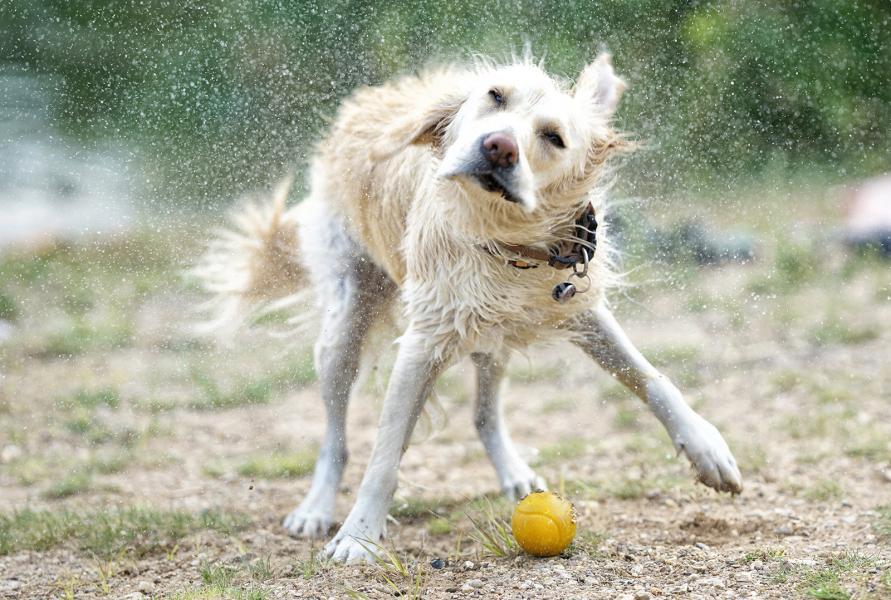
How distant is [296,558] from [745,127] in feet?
19.2

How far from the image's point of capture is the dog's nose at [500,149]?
9.87 feet

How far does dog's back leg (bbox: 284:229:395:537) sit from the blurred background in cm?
30

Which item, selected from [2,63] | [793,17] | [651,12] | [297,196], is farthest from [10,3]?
[793,17]

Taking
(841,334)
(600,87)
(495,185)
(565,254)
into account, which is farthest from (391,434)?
(841,334)

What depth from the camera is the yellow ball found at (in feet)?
11.1

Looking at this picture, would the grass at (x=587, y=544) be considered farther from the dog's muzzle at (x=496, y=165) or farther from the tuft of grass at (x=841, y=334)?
the tuft of grass at (x=841, y=334)

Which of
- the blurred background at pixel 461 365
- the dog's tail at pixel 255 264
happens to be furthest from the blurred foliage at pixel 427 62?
the dog's tail at pixel 255 264

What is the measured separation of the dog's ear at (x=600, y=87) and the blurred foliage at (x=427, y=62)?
51cm

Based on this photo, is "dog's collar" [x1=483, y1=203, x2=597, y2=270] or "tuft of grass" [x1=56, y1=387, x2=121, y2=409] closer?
"dog's collar" [x1=483, y1=203, x2=597, y2=270]

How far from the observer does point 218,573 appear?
3.53 m

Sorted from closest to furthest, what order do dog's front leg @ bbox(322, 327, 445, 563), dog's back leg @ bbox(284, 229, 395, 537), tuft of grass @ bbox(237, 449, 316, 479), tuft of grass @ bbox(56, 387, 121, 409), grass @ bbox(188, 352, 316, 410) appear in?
dog's front leg @ bbox(322, 327, 445, 563) → dog's back leg @ bbox(284, 229, 395, 537) → tuft of grass @ bbox(237, 449, 316, 479) → tuft of grass @ bbox(56, 387, 121, 409) → grass @ bbox(188, 352, 316, 410)

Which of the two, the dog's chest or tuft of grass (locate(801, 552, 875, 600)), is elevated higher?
the dog's chest

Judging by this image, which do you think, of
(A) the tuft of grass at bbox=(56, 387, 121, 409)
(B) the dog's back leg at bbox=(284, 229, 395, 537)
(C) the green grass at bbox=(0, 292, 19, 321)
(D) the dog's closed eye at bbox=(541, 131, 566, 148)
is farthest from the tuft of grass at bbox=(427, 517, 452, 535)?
(C) the green grass at bbox=(0, 292, 19, 321)

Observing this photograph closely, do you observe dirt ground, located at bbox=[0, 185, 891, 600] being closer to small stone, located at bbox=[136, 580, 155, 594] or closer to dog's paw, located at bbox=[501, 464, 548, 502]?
small stone, located at bbox=[136, 580, 155, 594]
